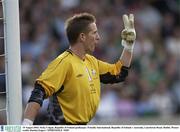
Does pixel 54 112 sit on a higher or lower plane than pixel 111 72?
lower

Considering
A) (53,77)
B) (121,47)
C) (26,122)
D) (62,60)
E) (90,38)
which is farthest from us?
(121,47)

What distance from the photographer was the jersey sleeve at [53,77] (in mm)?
6160

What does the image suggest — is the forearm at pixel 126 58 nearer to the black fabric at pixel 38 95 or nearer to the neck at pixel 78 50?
the neck at pixel 78 50

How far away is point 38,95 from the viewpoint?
6074 millimetres

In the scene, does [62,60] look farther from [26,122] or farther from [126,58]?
[126,58]

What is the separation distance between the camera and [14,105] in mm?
6477

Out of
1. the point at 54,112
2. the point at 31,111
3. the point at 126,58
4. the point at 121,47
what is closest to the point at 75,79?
the point at 54,112

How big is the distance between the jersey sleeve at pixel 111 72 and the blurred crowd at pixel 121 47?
439 cm

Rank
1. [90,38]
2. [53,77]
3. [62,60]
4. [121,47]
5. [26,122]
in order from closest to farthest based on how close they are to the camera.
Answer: [26,122] → [53,77] → [62,60] → [90,38] → [121,47]

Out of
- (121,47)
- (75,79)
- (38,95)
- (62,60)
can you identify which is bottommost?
(38,95)

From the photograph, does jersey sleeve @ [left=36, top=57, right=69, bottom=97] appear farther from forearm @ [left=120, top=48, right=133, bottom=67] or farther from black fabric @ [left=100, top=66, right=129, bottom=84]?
forearm @ [left=120, top=48, right=133, bottom=67]

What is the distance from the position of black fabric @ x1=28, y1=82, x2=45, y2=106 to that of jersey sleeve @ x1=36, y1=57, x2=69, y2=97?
0.11 ft

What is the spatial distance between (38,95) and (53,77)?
8.1 inches

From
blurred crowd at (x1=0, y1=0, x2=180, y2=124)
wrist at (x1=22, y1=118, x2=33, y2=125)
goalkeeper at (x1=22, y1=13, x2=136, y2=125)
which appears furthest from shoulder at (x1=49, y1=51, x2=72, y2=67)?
blurred crowd at (x1=0, y1=0, x2=180, y2=124)
